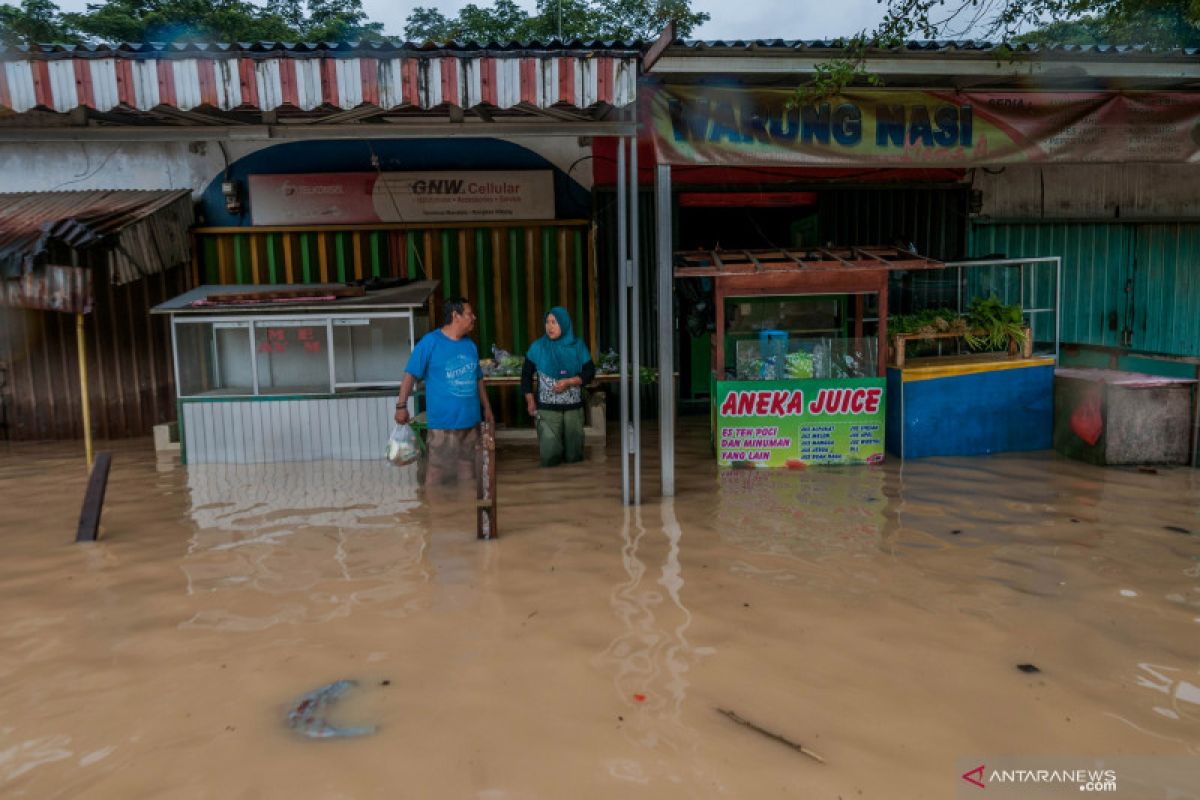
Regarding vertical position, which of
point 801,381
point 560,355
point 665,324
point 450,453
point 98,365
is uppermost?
point 665,324

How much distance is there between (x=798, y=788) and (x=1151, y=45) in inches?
286

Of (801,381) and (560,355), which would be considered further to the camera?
(560,355)

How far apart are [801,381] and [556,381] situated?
7.73 feet

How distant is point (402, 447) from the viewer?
6715 millimetres

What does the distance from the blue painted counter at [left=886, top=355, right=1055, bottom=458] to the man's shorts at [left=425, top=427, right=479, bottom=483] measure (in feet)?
13.7

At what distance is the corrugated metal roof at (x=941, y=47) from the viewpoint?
6.15 metres

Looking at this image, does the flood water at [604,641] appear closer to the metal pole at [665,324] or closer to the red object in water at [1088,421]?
the metal pole at [665,324]

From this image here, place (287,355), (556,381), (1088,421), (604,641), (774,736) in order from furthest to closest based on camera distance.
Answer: (287,355) < (556,381) < (1088,421) < (604,641) < (774,736)

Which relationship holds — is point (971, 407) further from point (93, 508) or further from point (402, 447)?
point (93, 508)

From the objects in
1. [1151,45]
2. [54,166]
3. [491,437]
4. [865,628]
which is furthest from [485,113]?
[54,166]

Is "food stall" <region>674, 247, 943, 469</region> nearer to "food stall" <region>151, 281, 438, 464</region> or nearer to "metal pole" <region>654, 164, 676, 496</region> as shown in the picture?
"metal pole" <region>654, 164, 676, 496</region>

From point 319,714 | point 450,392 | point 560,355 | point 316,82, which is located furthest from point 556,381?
point 319,714

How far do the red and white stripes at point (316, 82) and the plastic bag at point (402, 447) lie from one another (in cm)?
253

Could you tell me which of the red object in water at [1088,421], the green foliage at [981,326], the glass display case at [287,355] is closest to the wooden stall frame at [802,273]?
the green foliage at [981,326]
